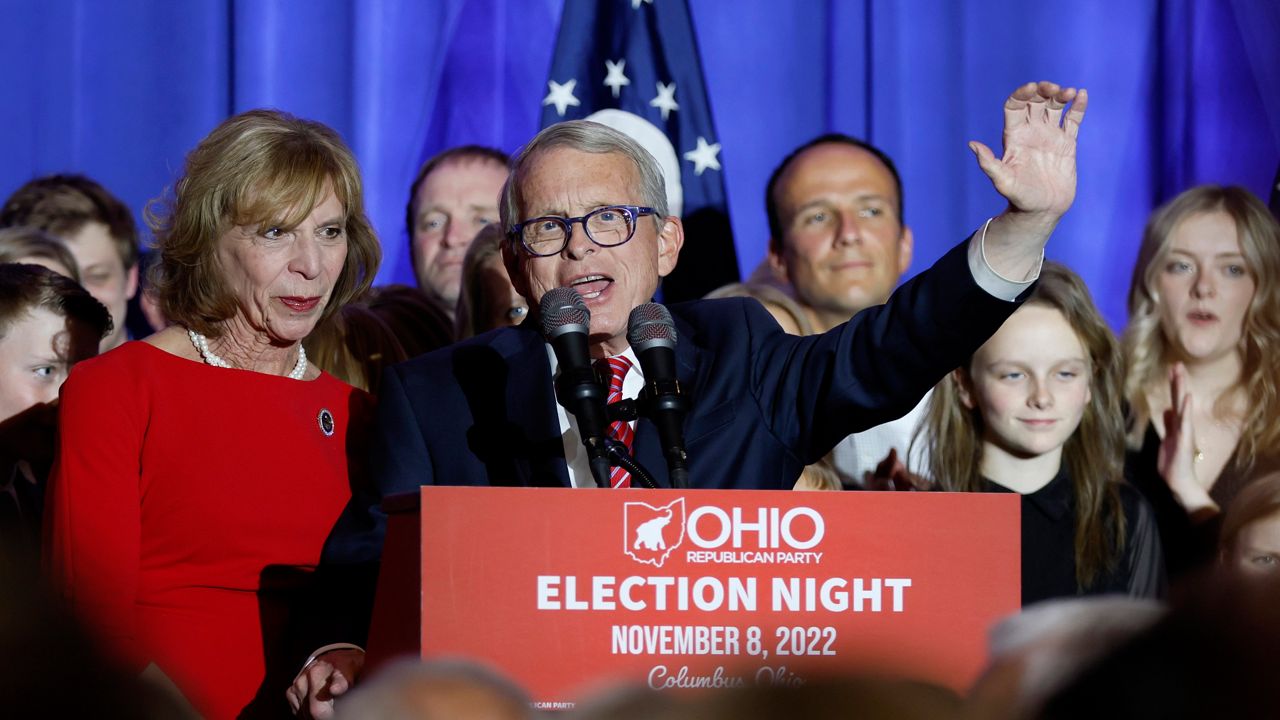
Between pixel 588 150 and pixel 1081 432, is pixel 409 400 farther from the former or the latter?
pixel 1081 432

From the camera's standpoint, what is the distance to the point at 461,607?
1.52 m

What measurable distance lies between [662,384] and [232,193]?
987 mm

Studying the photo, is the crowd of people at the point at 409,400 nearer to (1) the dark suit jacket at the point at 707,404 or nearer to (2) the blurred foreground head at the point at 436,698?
(1) the dark suit jacket at the point at 707,404

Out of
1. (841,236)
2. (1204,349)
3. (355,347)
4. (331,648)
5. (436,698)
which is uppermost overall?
(841,236)

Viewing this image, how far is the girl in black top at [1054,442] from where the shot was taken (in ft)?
10.2

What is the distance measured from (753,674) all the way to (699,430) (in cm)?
150

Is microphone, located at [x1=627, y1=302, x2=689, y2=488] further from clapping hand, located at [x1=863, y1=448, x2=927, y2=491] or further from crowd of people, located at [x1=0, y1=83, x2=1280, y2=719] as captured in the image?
clapping hand, located at [x1=863, y1=448, x2=927, y2=491]

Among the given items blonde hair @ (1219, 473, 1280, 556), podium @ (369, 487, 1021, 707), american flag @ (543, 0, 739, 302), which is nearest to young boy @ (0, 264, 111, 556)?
podium @ (369, 487, 1021, 707)

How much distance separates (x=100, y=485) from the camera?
7.25ft

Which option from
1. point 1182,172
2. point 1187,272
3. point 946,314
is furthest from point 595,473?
point 1182,172

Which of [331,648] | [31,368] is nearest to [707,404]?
[331,648]

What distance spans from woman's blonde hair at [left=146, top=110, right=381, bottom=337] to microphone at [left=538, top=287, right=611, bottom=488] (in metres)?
0.74

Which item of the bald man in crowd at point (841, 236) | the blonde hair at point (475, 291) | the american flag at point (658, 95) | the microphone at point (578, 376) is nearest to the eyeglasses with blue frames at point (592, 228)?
the microphone at point (578, 376)

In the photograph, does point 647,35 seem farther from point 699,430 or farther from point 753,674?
point 753,674
